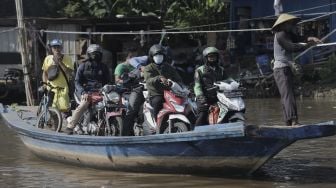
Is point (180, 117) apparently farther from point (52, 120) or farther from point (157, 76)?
point (52, 120)

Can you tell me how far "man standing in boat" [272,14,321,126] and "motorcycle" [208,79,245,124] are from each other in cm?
53

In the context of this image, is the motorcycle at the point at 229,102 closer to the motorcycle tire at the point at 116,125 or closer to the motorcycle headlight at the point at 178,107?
the motorcycle headlight at the point at 178,107

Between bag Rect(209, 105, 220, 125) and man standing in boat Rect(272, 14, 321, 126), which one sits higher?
man standing in boat Rect(272, 14, 321, 126)

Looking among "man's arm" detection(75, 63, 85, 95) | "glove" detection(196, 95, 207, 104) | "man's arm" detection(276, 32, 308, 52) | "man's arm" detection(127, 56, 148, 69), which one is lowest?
"glove" detection(196, 95, 207, 104)

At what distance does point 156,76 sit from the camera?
907 cm

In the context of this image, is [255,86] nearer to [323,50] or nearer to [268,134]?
[323,50]

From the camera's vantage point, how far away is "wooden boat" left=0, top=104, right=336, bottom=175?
7.61 metres

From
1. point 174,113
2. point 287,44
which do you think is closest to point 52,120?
point 174,113

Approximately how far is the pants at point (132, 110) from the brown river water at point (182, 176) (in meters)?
0.71

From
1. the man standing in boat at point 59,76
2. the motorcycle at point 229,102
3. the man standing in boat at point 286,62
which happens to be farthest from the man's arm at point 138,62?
the man standing in boat at point 286,62

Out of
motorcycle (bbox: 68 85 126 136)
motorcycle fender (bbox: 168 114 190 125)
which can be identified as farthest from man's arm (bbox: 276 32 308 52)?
motorcycle (bbox: 68 85 126 136)

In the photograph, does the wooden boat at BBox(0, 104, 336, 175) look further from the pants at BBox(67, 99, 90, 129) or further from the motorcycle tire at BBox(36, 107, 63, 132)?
the motorcycle tire at BBox(36, 107, 63, 132)

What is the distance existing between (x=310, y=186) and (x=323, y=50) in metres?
16.6

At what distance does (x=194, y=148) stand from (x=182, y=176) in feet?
2.23
